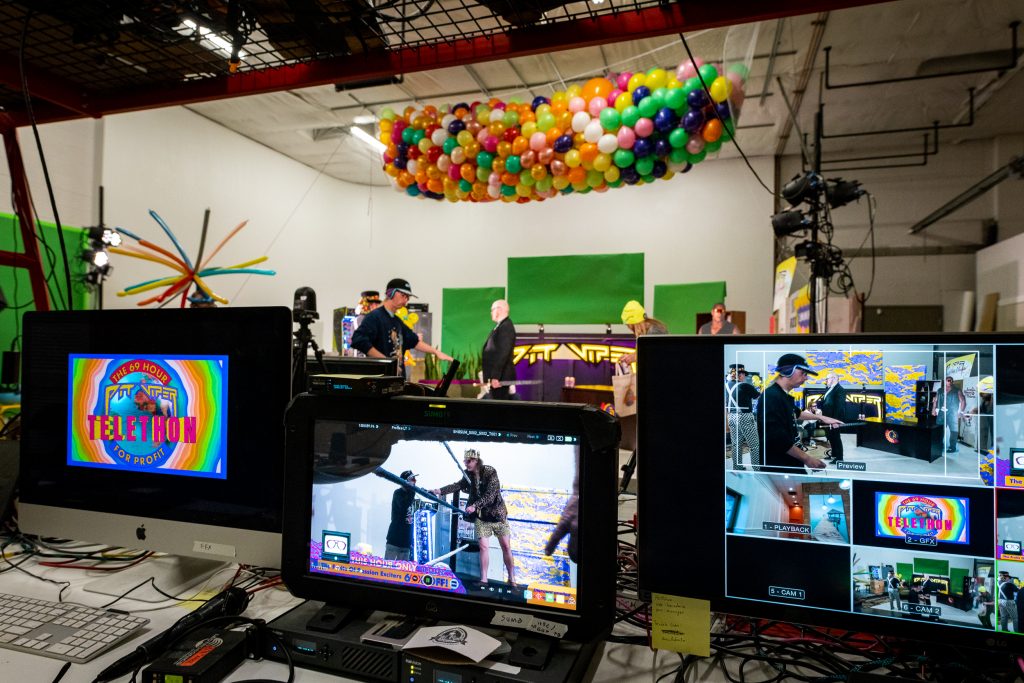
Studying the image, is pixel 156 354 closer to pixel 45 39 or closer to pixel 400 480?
pixel 400 480

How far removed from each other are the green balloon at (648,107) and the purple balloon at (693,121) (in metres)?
0.19

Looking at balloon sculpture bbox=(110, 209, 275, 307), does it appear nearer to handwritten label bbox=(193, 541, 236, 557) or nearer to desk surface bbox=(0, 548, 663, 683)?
desk surface bbox=(0, 548, 663, 683)

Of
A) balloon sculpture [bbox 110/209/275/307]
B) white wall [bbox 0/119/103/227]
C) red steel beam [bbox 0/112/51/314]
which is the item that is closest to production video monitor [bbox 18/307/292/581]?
red steel beam [bbox 0/112/51/314]

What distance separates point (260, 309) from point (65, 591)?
0.66 meters

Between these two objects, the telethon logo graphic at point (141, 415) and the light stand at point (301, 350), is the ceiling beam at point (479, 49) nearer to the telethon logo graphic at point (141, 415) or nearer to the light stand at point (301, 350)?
the light stand at point (301, 350)

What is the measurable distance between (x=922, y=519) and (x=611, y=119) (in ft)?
10.1

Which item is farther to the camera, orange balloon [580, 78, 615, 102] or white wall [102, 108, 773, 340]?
white wall [102, 108, 773, 340]

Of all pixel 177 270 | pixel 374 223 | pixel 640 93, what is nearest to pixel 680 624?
pixel 640 93

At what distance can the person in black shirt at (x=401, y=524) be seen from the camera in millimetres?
862

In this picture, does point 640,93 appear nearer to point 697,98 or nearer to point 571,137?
point 697,98

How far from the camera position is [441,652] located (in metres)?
0.77

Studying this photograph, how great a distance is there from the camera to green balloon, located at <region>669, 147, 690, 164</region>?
3346 mm

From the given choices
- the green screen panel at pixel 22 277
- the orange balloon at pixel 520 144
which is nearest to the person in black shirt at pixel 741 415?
the orange balloon at pixel 520 144

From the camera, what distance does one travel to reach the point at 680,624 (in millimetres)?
818
